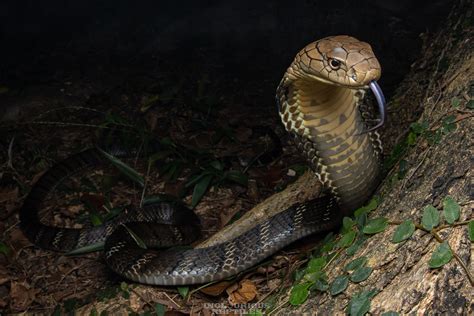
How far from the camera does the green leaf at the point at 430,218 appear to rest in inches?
92.7

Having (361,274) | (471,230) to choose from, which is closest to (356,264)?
(361,274)

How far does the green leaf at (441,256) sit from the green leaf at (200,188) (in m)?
3.03

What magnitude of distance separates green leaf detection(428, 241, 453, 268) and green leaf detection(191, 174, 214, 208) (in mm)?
3025

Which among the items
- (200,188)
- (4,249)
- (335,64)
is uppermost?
(335,64)

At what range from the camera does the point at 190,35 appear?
7879 mm

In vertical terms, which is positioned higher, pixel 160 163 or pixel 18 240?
pixel 160 163

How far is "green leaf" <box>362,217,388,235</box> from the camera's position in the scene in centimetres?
264

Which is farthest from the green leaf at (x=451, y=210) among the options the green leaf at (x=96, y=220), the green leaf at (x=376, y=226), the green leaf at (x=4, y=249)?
the green leaf at (x=4, y=249)

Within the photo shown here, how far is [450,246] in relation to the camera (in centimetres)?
223

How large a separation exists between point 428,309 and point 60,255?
11.2 feet

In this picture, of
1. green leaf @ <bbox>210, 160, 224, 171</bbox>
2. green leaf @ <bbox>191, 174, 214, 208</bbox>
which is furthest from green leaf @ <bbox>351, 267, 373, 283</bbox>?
green leaf @ <bbox>210, 160, 224, 171</bbox>

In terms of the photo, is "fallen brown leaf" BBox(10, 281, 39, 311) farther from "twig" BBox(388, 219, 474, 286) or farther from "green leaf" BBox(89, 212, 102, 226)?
"twig" BBox(388, 219, 474, 286)

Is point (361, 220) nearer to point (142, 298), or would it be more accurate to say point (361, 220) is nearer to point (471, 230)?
point (471, 230)

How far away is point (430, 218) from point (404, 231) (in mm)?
136
